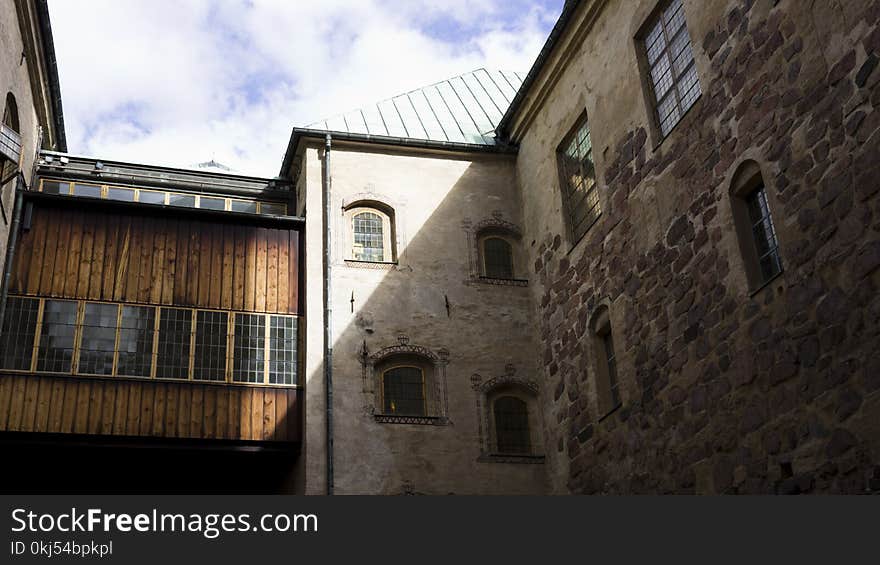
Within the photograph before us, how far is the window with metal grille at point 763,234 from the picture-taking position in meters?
11.5

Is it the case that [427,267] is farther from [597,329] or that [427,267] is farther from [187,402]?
[187,402]

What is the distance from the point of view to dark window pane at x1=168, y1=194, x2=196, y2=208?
Answer: 18.7m

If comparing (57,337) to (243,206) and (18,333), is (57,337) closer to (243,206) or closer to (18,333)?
(18,333)

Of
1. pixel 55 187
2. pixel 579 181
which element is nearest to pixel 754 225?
pixel 579 181

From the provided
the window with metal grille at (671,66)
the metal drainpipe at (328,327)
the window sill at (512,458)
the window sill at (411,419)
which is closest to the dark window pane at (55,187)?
the metal drainpipe at (328,327)

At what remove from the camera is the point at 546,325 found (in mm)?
17156

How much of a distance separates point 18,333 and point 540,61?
9.80m

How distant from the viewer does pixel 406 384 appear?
1677cm

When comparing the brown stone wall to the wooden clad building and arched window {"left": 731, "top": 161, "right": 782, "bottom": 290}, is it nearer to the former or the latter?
arched window {"left": 731, "top": 161, "right": 782, "bottom": 290}

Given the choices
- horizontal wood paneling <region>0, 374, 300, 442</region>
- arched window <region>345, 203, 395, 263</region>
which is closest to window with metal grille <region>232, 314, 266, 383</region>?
horizontal wood paneling <region>0, 374, 300, 442</region>

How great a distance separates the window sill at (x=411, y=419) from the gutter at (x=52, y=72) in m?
8.57

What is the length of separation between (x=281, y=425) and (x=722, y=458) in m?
7.16

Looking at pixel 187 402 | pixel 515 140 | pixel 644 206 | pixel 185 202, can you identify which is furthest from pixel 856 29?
pixel 185 202

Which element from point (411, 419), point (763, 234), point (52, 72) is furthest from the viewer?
point (52, 72)
